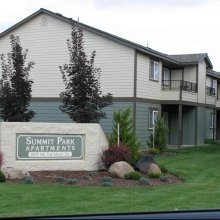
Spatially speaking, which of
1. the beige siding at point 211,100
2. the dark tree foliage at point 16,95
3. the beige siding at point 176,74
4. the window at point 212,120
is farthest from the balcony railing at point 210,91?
the dark tree foliage at point 16,95

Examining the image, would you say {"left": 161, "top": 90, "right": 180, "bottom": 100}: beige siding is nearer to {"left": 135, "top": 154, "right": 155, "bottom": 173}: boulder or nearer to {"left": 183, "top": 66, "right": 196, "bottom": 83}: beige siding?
{"left": 183, "top": 66, "right": 196, "bottom": 83}: beige siding

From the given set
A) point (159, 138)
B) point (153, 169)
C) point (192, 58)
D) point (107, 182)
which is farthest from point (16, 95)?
point (192, 58)

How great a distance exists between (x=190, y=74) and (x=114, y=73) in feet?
29.6

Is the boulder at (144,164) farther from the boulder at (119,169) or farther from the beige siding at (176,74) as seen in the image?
the beige siding at (176,74)

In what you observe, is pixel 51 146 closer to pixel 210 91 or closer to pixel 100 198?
pixel 100 198

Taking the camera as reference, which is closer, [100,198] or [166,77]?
[100,198]

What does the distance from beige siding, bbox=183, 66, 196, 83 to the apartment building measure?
6cm

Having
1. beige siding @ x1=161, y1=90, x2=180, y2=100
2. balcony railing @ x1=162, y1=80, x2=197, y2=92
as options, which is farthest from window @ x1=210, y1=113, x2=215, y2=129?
beige siding @ x1=161, y1=90, x2=180, y2=100

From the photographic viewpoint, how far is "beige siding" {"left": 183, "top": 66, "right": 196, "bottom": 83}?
35656mm

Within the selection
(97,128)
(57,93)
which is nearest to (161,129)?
(57,93)

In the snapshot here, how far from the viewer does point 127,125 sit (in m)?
20.0

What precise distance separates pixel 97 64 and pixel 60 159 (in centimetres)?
1403

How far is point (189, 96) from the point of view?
33.7 m

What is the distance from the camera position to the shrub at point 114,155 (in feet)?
51.9
